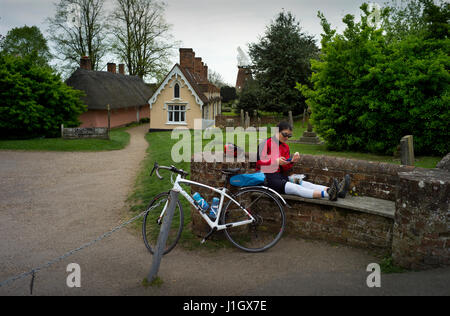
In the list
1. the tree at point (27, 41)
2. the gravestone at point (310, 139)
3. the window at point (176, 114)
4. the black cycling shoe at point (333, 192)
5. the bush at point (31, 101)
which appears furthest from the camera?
the tree at point (27, 41)

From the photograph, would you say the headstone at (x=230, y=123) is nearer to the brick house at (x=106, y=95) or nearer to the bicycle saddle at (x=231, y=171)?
the brick house at (x=106, y=95)

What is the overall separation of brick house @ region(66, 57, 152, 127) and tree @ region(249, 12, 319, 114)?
14.8m

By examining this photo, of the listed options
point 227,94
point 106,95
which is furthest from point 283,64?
point 227,94

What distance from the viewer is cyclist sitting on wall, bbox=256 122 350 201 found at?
5.79 meters

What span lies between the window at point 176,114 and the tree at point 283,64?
8112 mm

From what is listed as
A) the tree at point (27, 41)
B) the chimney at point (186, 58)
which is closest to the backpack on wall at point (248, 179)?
the chimney at point (186, 58)

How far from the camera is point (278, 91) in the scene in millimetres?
35750

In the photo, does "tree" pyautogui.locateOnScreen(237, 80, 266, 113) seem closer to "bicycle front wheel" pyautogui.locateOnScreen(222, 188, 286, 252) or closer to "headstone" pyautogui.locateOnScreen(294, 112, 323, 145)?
"headstone" pyautogui.locateOnScreen(294, 112, 323, 145)

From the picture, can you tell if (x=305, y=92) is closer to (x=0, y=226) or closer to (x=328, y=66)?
(x=328, y=66)

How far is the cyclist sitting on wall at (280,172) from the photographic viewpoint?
579cm
